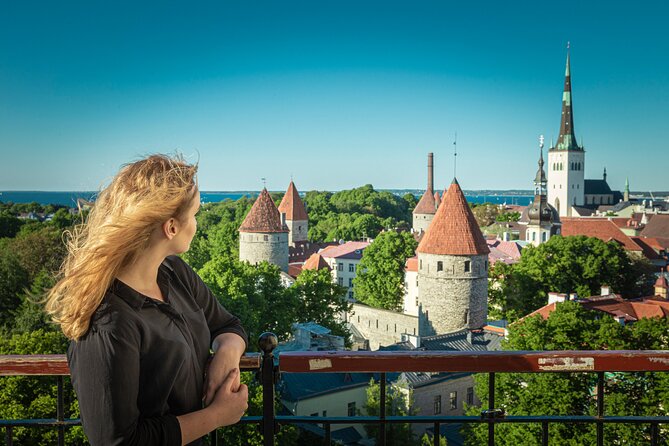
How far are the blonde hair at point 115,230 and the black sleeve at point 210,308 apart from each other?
354mm

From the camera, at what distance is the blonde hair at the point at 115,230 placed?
5.25ft

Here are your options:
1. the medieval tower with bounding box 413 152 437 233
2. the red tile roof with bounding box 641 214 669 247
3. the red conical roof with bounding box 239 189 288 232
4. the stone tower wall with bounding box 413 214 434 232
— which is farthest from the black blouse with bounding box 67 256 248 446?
the red tile roof with bounding box 641 214 669 247

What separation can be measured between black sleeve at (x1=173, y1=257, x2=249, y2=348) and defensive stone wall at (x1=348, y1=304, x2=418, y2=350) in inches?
1011

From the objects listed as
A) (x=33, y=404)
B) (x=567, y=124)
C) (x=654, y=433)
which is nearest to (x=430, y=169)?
(x=567, y=124)

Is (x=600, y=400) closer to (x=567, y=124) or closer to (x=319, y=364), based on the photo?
(x=319, y=364)

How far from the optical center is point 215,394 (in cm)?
185

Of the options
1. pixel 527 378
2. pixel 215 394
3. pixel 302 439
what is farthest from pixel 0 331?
pixel 215 394

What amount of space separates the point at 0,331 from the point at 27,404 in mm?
10189

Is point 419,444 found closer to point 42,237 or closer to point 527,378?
point 527,378

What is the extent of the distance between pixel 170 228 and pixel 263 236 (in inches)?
1347

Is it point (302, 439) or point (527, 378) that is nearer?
point (527, 378)

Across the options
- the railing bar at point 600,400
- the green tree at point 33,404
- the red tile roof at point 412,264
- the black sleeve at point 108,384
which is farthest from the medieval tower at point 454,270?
the black sleeve at point 108,384

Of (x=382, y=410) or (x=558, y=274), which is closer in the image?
(x=382, y=410)

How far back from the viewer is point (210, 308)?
6.98 ft
